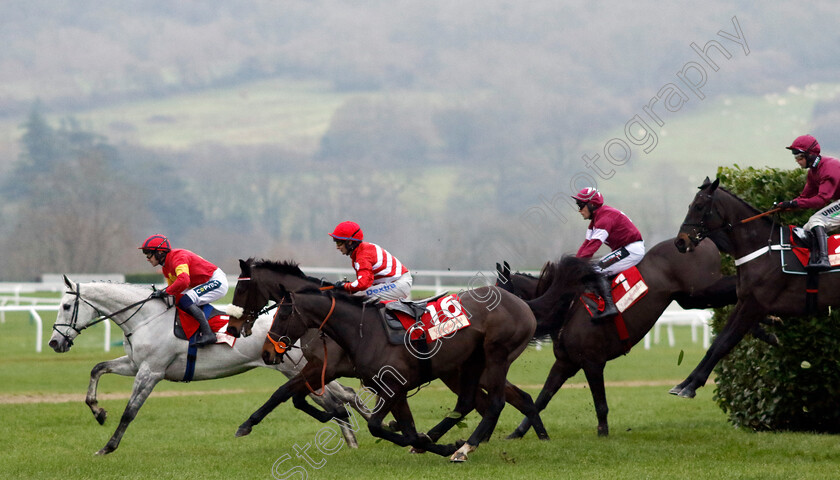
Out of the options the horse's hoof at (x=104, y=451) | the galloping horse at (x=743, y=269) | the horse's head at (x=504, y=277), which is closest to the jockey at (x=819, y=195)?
the galloping horse at (x=743, y=269)

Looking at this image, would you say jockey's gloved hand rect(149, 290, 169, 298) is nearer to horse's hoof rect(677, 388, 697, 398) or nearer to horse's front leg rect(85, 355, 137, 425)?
horse's front leg rect(85, 355, 137, 425)

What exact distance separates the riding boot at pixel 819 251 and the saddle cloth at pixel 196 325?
489cm

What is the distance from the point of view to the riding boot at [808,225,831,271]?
24.2 ft

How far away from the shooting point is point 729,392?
31.2 feet

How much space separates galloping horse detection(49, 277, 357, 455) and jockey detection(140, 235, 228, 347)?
0.17 m

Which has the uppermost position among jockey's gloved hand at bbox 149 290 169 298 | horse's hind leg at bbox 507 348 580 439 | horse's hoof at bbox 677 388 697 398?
jockey's gloved hand at bbox 149 290 169 298

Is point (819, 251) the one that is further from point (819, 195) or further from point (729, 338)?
point (729, 338)

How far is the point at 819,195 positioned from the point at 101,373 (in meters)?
6.16

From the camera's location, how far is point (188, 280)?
850cm

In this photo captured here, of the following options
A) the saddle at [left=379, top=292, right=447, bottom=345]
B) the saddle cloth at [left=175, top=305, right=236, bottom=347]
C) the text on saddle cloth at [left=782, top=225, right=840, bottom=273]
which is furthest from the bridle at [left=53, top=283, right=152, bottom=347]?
the text on saddle cloth at [left=782, top=225, right=840, bottom=273]

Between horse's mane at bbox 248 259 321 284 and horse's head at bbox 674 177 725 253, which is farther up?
horse's head at bbox 674 177 725 253

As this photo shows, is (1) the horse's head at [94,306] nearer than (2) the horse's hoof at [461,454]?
No

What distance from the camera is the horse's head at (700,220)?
25.4ft

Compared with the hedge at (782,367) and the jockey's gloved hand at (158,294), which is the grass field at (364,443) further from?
the jockey's gloved hand at (158,294)
